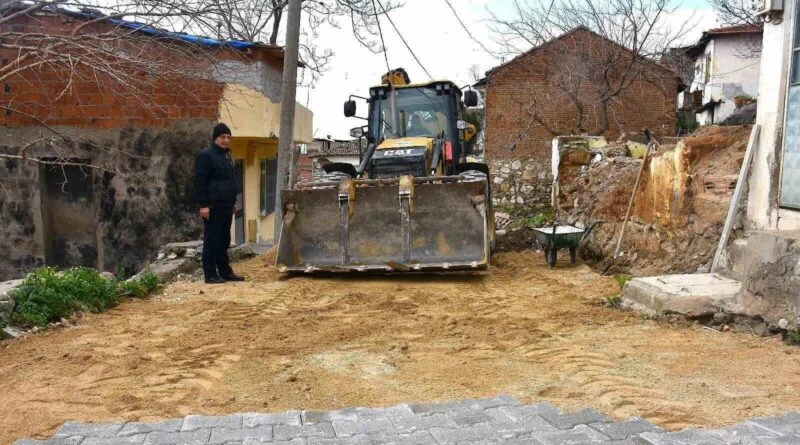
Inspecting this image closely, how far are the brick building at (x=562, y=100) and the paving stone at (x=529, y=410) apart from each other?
15.5 meters

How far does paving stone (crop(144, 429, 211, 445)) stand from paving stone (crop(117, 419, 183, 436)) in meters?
0.06

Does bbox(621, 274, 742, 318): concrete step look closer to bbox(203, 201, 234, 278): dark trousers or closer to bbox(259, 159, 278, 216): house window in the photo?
bbox(203, 201, 234, 278): dark trousers

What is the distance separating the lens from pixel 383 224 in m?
8.59

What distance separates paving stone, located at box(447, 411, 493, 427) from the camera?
344 centimetres

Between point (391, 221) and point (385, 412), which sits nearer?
point (385, 412)

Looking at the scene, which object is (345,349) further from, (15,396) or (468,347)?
(15,396)

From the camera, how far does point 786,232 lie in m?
5.62

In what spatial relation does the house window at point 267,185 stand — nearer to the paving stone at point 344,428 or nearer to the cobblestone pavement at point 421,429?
the cobblestone pavement at point 421,429

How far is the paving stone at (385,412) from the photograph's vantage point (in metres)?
3.56

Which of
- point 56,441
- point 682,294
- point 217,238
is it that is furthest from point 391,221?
point 56,441

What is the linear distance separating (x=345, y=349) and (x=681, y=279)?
3305mm

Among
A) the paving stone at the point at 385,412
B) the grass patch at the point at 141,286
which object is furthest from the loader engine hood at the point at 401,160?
the paving stone at the point at 385,412

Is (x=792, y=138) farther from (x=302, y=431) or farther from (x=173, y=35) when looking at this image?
(x=173, y=35)

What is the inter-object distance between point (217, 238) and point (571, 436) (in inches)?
219
